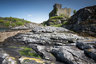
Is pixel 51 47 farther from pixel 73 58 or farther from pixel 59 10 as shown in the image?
pixel 59 10

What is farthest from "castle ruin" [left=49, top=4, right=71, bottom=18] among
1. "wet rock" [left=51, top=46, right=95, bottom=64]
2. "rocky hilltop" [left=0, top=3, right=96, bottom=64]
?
"wet rock" [left=51, top=46, right=95, bottom=64]

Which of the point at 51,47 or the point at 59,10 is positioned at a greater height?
the point at 59,10

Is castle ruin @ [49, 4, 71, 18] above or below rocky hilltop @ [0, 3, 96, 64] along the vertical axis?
above

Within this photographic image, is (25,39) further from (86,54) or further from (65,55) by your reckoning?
(86,54)

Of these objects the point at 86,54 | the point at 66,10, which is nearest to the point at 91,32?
the point at 86,54

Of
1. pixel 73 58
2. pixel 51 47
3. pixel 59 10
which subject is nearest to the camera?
Answer: pixel 73 58

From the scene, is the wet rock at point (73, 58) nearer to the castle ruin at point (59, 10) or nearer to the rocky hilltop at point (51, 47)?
the rocky hilltop at point (51, 47)

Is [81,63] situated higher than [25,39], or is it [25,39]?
[25,39]

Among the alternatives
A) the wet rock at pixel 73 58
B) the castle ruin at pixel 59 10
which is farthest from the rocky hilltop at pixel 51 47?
the castle ruin at pixel 59 10

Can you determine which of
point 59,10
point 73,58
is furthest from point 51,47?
point 59,10

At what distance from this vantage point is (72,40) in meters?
18.2

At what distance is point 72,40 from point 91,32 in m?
8.23

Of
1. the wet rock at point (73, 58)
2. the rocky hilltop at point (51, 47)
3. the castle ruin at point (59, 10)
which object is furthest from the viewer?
the castle ruin at point (59, 10)

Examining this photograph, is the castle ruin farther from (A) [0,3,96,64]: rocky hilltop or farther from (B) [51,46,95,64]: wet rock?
(B) [51,46,95,64]: wet rock
